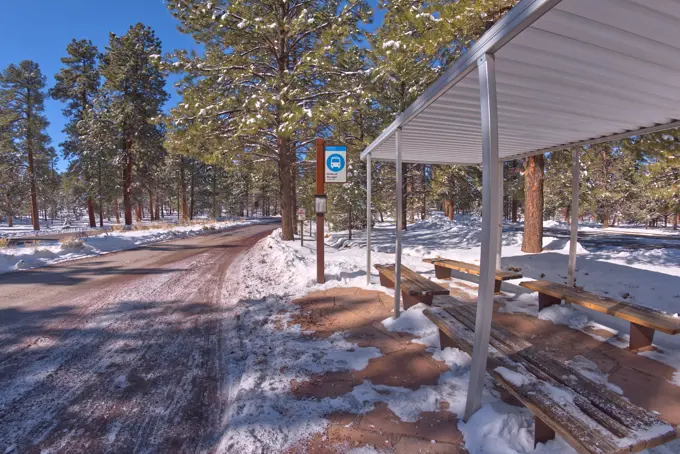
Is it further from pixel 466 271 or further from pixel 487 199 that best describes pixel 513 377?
pixel 466 271

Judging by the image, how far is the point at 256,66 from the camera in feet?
36.2

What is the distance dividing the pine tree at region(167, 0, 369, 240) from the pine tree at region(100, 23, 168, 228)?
13739 mm

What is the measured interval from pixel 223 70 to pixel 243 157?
123 inches

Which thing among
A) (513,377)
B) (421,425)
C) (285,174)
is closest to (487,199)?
(513,377)

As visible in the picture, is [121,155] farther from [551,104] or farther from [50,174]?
[551,104]

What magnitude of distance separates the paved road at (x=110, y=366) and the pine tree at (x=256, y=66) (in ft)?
17.1

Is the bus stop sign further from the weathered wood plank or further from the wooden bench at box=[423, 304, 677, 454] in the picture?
the wooden bench at box=[423, 304, 677, 454]

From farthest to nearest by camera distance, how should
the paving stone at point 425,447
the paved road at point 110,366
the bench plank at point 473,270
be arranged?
the bench plank at point 473,270
the paved road at point 110,366
the paving stone at point 425,447

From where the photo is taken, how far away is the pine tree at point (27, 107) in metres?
24.8

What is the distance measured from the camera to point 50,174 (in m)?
31.3

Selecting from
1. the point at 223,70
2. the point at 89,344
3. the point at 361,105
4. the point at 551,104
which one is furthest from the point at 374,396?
the point at 223,70

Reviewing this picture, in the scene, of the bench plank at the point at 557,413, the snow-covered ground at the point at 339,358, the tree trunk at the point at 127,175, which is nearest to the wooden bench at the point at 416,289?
the snow-covered ground at the point at 339,358

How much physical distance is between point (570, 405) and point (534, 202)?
8.48 meters

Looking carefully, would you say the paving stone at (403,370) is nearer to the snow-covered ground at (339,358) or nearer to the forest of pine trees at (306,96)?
the snow-covered ground at (339,358)
